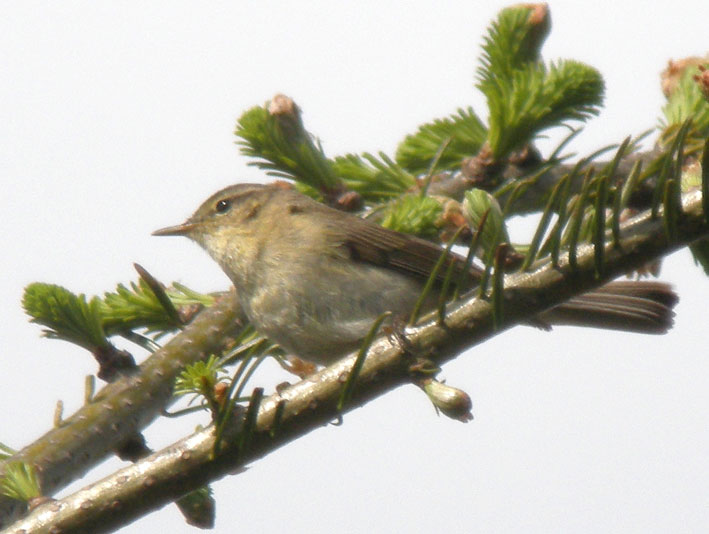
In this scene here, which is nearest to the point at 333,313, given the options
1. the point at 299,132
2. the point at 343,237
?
the point at 343,237

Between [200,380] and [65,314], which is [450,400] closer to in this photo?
[200,380]

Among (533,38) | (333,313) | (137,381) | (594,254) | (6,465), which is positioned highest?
(533,38)

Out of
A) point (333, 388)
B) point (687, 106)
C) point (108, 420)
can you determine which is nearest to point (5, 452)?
point (108, 420)

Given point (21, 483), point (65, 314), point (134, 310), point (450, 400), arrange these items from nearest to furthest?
point (450, 400) → point (21, 483) → point (65, 314) → point (134, 310)

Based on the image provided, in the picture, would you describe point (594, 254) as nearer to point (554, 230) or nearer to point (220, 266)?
point (554, 230)

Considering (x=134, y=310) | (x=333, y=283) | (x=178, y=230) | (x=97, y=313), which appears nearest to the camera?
(x=97, y=313)

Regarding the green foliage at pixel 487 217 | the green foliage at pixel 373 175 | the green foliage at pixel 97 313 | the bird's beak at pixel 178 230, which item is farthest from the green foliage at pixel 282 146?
the bird's beak at pixel 178 230
